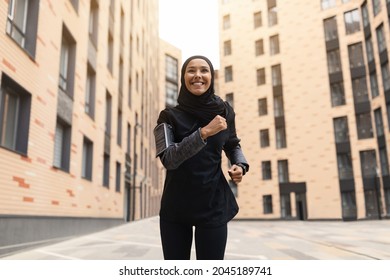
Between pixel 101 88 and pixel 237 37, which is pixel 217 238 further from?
pixel 237 37

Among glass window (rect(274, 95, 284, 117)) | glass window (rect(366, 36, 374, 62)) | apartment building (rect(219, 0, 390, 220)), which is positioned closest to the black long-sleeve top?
apartment building (rect(219, 0, 390, 220))

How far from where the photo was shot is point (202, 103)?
196 cm

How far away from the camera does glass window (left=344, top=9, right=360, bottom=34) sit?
2669cm

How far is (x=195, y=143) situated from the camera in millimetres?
1740

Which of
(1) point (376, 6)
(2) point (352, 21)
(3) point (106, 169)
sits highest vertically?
(2) point (352, 21)

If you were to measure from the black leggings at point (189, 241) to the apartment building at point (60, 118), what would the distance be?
18.5ft

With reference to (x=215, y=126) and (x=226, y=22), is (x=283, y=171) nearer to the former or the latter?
(x=226, y=22)

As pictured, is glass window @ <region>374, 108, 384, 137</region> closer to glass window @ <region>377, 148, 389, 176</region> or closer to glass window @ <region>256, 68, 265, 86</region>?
glass window @ <region>377, 148, 389, 176</region>

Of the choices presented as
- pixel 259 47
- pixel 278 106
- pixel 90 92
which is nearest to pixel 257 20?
pixel 259 47

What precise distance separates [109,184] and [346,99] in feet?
61.1

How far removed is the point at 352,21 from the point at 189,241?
29139 millimetres

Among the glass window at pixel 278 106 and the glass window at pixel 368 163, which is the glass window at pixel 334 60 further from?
the glass window at pixel 368 163

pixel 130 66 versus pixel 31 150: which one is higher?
pixel 130 66
